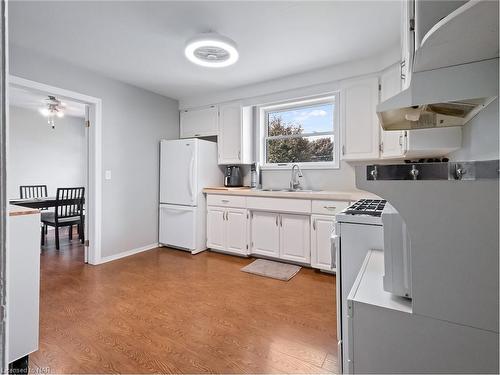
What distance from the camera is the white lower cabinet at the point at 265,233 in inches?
128

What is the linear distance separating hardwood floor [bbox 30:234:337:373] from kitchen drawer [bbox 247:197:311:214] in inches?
29.0

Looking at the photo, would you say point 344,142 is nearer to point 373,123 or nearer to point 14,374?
point 373,123

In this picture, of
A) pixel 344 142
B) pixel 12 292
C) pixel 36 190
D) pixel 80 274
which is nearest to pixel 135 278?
pixel 80 274

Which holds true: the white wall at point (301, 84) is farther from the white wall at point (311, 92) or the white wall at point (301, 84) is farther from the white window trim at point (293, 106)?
the white window trim at point (293, 106)

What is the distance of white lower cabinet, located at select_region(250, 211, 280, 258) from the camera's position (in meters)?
3.25

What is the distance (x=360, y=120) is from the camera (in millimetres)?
2926

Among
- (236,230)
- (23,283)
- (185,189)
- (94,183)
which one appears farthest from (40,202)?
(23,283)

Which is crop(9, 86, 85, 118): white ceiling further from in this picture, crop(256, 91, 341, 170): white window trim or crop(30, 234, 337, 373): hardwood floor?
crop(30, 234, 337, 373): hardwood floor

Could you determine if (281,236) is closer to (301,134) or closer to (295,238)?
(295,238)

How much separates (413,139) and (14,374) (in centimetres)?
277

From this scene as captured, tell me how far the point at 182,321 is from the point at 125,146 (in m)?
2.57

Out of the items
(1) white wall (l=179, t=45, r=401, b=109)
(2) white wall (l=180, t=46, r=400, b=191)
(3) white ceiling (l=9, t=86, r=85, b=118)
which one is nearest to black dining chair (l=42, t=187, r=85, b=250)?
(3) white ceiling (l=9, t=86, r=85, b=118)

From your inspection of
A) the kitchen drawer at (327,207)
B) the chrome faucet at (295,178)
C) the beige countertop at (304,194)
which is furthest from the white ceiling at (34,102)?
the kitchen drawer at (327,207)

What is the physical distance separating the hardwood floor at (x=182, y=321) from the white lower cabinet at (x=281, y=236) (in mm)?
302
